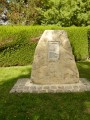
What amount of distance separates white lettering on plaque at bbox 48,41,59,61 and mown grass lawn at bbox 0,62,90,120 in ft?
6.23

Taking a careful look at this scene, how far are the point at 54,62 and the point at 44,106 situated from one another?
2.90 metres

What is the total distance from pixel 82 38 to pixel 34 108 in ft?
37.8

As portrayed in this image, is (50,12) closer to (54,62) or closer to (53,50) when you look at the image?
(53,50)

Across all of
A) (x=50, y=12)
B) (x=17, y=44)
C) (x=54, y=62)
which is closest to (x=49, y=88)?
(x=54, y=62)

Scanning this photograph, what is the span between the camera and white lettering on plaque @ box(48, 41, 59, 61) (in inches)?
406

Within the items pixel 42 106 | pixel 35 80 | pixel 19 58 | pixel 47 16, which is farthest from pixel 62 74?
pixel 47 16

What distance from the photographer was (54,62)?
33.8ft

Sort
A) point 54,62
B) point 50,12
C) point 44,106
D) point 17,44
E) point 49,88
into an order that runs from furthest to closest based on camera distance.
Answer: point 50,12, point 17,44, point 54,62, point 49,88, point 44,106

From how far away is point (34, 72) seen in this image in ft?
33.6

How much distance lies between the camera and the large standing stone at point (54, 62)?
10.2 m

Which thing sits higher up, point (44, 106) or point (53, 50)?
point (53, 50)

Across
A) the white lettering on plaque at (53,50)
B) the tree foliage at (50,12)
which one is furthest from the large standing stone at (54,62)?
the tree foliage at (50,12)

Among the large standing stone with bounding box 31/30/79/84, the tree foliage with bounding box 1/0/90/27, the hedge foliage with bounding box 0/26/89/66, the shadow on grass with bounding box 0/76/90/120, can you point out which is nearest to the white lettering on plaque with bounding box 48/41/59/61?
the large standing stone with bounding box 31/30/79/84

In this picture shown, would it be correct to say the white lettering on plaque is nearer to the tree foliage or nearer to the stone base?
the stone base
